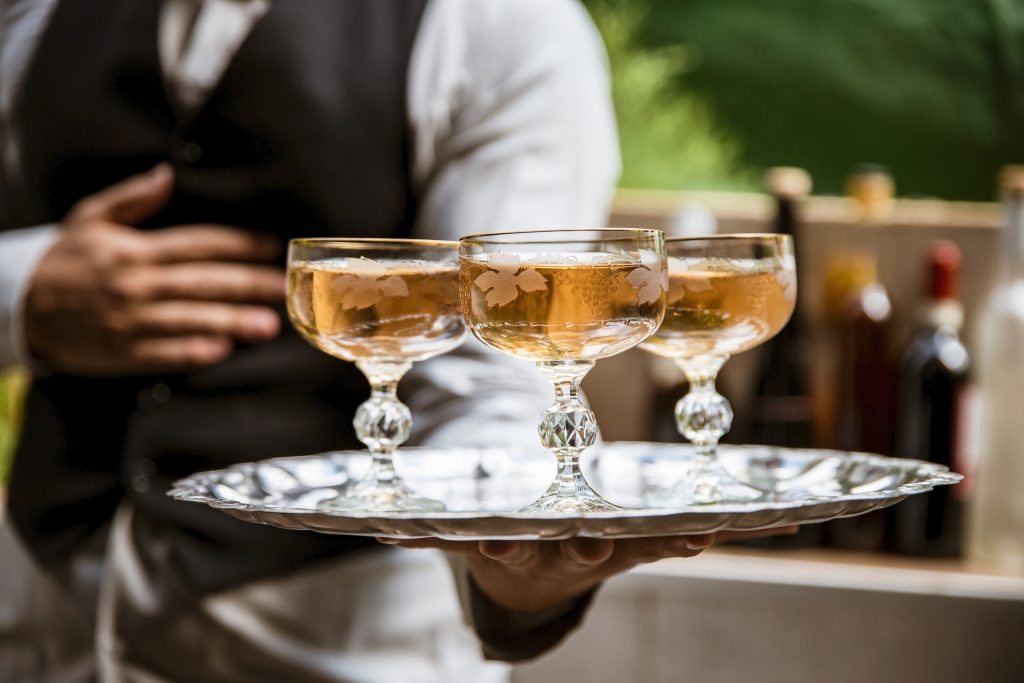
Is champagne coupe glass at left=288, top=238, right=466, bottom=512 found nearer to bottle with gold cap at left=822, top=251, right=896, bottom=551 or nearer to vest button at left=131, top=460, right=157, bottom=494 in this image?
vest button at left=131, top=460, right=157, bottom=494

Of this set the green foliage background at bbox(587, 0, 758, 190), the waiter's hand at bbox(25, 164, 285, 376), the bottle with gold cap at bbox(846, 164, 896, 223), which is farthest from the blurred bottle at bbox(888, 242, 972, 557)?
Result: the waiter's hand at bbox(25, 164, 285, 376)

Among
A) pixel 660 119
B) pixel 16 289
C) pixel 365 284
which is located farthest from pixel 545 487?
pixel 660 119

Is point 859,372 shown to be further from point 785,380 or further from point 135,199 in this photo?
point 135,199

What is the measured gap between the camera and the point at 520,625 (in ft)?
2.90

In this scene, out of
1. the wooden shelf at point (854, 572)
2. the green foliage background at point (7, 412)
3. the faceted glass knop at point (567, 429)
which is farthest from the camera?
the green foliage background at point (7, 412)

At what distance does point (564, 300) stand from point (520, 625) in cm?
30

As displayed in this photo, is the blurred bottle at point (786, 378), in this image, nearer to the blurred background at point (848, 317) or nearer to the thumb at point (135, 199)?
the blurred background at point (848, 317)

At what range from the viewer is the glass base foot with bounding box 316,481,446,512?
821 millimetres

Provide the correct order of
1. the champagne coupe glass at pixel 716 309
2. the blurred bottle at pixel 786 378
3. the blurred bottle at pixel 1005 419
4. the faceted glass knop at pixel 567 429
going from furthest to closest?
the blurred bottle at pixel 786 378
the blurred bottle at pixel 1005 419
the champagne coupe glass at pixel 716 309
the faceted glass knop at pixel 567 429

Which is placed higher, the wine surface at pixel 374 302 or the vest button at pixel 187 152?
the vest button at pixel 187 152

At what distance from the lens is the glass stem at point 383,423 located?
871mm

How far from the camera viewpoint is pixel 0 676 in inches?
53.5

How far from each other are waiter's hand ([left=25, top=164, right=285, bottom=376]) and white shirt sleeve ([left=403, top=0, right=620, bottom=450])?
0.63 ft

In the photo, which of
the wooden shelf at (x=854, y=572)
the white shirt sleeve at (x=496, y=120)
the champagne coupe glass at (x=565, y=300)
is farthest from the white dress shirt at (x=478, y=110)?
the wooden shelf at (x=854, y=572)
